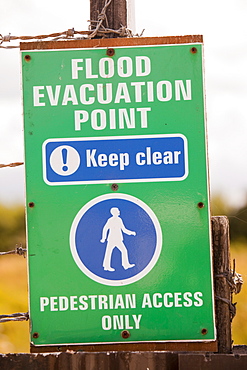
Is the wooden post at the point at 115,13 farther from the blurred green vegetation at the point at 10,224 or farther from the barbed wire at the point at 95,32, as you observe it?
the blurred green vegetation at the point at 10,224

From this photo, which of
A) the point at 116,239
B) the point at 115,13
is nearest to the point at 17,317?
the point at 116,239

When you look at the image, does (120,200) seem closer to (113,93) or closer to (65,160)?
(65,160)

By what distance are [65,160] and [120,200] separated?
10.3 inches

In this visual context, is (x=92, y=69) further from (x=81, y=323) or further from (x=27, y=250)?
(x=81, y=323)

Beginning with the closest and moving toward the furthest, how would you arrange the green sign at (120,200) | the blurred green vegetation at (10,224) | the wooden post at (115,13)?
the green sign at (120,200), the wooden post at (115,13), the blurred green vegetation at (10,224)

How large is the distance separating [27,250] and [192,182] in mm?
685

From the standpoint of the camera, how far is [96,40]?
8.96 ft

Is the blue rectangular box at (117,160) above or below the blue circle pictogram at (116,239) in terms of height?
above

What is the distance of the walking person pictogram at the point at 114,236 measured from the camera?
2652 millimetres

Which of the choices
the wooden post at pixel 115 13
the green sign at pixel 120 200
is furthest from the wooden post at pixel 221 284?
the wooden post at pixel 115 13

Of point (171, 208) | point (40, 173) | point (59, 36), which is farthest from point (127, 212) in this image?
point (59, 36)

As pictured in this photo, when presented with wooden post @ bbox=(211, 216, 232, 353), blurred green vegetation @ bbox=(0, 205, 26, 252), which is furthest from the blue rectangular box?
blurred green vegetation @ bbox=(0, 205, 26, 252)

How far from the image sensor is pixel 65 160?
268 cm

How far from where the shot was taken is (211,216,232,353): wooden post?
2717mm
